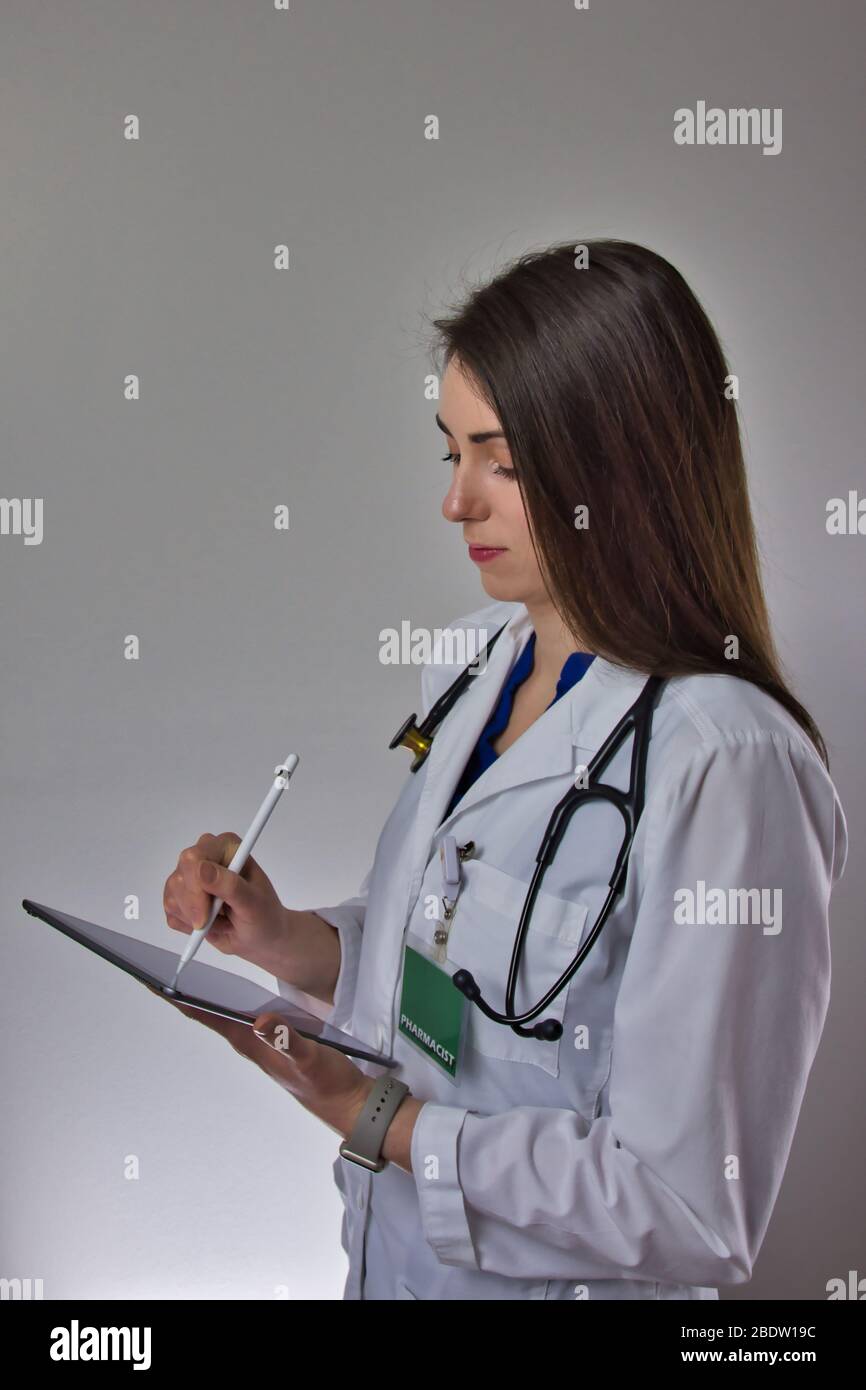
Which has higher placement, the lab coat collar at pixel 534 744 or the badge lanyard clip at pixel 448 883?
the lab coat collar at pixel 534 744

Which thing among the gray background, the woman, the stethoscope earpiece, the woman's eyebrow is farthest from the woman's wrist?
the gray background

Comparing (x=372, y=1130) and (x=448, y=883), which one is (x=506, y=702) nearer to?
(x=448, y=883)

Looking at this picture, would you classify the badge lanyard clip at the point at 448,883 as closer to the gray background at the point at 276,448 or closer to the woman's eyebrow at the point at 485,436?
the woman's eyebrow at the point at 485,436

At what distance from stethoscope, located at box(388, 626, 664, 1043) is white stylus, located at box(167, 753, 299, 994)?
24 centimetres

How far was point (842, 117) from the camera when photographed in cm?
183

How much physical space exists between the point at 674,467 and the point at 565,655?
25 centimetres

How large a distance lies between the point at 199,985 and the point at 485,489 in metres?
0.55

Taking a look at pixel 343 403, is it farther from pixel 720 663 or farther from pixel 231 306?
pixel 720 663

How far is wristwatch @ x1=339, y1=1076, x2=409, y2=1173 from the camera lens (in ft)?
3.30

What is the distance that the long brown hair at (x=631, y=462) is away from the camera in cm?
104

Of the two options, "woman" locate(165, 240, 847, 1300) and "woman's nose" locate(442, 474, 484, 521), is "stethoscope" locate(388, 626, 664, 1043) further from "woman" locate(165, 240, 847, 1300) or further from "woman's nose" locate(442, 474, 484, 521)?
"woman's nose" locate(442, 474, 484, 521)

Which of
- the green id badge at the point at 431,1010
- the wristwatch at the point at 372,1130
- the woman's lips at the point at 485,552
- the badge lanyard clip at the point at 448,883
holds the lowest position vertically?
the wristwatch at the point at 372,1130

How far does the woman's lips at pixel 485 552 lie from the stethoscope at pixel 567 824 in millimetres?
202

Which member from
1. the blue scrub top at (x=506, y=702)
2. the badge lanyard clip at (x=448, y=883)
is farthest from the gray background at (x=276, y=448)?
the badge lanyard clip at (x=448, y=883)
